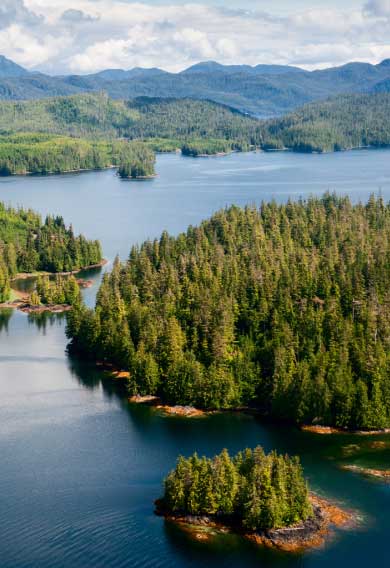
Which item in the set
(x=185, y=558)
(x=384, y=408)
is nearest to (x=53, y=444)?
(x=185, y=558)

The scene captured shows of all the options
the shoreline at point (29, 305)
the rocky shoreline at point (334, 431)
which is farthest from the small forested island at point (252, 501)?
the shoreline at point (29, 305)

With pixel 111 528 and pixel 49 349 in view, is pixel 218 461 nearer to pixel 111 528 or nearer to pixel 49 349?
pixel 111 528

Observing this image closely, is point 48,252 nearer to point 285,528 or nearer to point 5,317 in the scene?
point 5,317

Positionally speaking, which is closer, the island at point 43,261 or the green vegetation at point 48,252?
the island at point 43,261

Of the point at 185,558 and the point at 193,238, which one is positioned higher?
the point at 193,238

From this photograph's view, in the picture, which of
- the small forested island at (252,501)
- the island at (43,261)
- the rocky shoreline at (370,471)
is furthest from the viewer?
the island at (43,261)

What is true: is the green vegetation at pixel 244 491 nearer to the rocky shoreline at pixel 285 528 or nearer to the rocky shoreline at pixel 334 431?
the rocky shoreline at pixel 285 528

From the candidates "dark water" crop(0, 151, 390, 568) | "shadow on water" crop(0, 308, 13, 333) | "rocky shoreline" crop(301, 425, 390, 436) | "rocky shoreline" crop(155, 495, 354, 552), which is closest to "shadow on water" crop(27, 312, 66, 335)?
"shadow on water" crop(0, 308, 13, 333)
